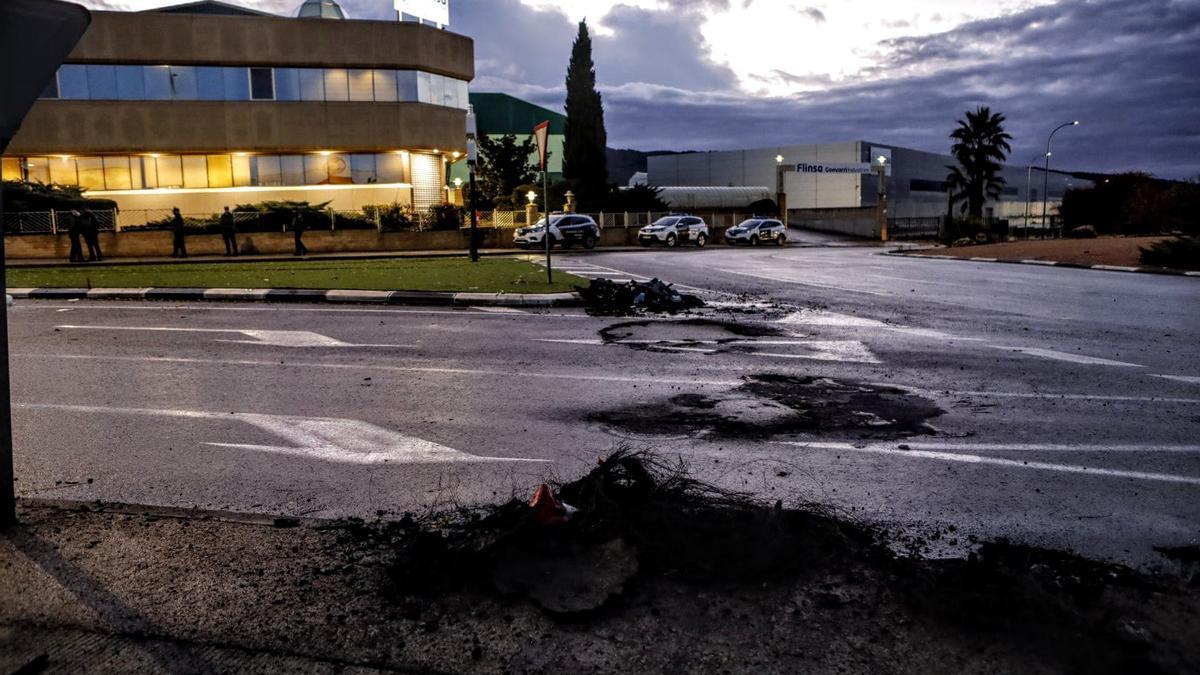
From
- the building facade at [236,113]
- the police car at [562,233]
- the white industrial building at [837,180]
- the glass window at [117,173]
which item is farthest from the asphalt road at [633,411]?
the white industrial building at [837,180]

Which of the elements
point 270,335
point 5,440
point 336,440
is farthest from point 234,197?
point 5,440

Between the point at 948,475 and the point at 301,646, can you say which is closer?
the point at 301,646

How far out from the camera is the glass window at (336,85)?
44500 millimetres

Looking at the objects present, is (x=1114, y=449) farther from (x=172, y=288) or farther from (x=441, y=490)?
(x=172, y=288)

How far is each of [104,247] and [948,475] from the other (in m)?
36.0

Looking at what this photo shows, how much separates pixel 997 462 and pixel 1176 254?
25699 millimetres

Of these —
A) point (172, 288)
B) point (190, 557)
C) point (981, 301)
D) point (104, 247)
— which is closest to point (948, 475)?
point (190, 557)

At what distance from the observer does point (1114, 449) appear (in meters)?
5.53

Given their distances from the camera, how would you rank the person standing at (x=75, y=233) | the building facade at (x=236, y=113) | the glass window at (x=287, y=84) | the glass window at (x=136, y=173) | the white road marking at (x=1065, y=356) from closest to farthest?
the white road marking at (x=1065, y=356), the person standing at (x=75, y=233), the building facade at (x=236, y=113), the glass window at (x=136, y=173), the glass window at (x=287, y=84)

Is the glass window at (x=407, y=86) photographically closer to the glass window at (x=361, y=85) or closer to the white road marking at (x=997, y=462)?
the glass window at (x=361, y=85)

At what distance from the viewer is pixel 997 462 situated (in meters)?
5.23

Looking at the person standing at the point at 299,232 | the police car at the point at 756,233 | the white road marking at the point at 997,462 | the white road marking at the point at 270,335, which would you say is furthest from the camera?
the police car at the point at 756,233

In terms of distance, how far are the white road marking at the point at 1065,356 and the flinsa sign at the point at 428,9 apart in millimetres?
42899

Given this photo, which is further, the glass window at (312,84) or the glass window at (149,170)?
the glass window at (312,84)
